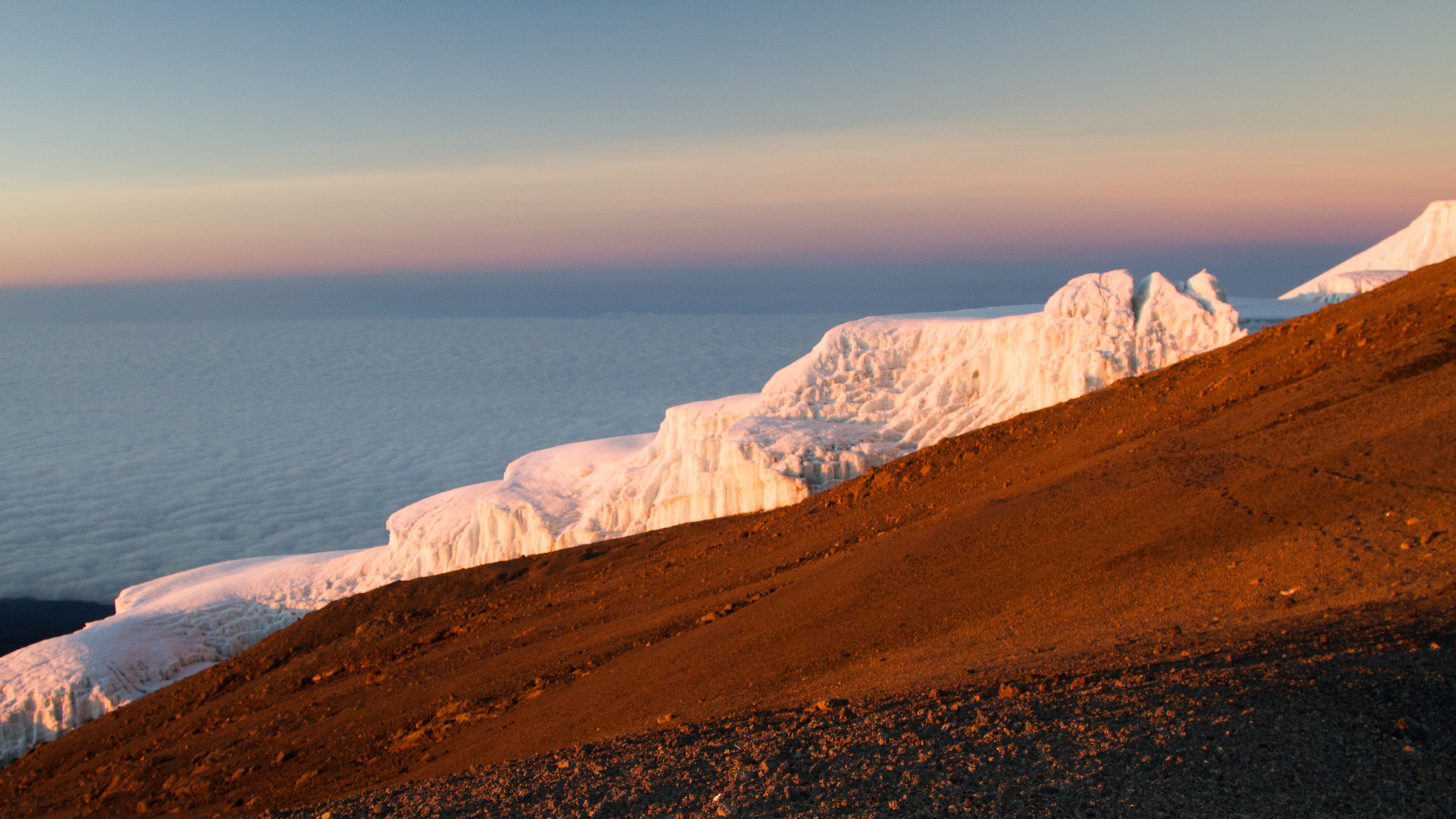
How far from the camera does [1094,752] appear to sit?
5.46m

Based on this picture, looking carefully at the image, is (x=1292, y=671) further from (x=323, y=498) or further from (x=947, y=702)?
(x=323, y=498)

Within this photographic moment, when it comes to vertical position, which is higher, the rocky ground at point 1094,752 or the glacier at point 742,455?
the glacier at point 742,455

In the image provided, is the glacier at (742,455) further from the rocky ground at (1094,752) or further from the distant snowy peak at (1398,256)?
the rocky ground at (1094,752)

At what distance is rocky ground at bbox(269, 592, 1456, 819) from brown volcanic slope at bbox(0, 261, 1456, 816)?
1009 millimetres

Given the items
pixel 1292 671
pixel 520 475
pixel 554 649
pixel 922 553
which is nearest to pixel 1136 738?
pixel 1292 671

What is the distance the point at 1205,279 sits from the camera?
22.0 m

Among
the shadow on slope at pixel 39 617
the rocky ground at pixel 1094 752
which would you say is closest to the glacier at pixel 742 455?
the rocky ground at pixel 1094 752

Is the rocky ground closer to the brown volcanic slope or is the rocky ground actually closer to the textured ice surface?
the brown volcanic slope

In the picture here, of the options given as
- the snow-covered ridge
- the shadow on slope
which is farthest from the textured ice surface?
the snow-covered ridge

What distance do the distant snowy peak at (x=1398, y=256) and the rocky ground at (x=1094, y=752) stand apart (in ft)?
65.3

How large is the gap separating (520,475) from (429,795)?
26737 mm

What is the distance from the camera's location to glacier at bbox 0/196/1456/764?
22141 millimetres

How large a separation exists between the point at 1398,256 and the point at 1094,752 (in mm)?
30070

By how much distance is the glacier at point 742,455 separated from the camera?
872 inches
